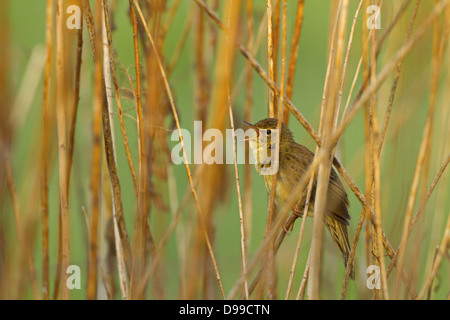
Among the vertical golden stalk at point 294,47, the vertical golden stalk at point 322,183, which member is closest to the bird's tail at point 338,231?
the vertical golden stalk at point 294,47

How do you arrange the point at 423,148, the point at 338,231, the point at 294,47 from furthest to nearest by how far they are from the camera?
1. the point at 338,231
2. the point at 294,47
3. the point at 423,148

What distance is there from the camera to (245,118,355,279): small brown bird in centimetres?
210

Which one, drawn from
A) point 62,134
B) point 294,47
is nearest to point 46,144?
point 62,134

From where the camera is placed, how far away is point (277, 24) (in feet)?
5.24

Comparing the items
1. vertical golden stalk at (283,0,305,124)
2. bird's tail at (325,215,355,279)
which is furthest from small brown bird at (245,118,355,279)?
vertical golden stalk at (283,0,305,124)

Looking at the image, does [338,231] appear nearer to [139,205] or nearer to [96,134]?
[139,205]

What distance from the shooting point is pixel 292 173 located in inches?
87.8

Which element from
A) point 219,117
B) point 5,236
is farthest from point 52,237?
point 219,117

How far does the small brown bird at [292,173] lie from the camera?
2098 millimetres

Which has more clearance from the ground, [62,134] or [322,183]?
[62,134]

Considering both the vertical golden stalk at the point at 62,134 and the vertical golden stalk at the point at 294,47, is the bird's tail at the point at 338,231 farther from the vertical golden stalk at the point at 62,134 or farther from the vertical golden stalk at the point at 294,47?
the vertical golden stalk at the point at 62,134

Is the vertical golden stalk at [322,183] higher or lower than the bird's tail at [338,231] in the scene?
higher

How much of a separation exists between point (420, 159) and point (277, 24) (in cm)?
58
